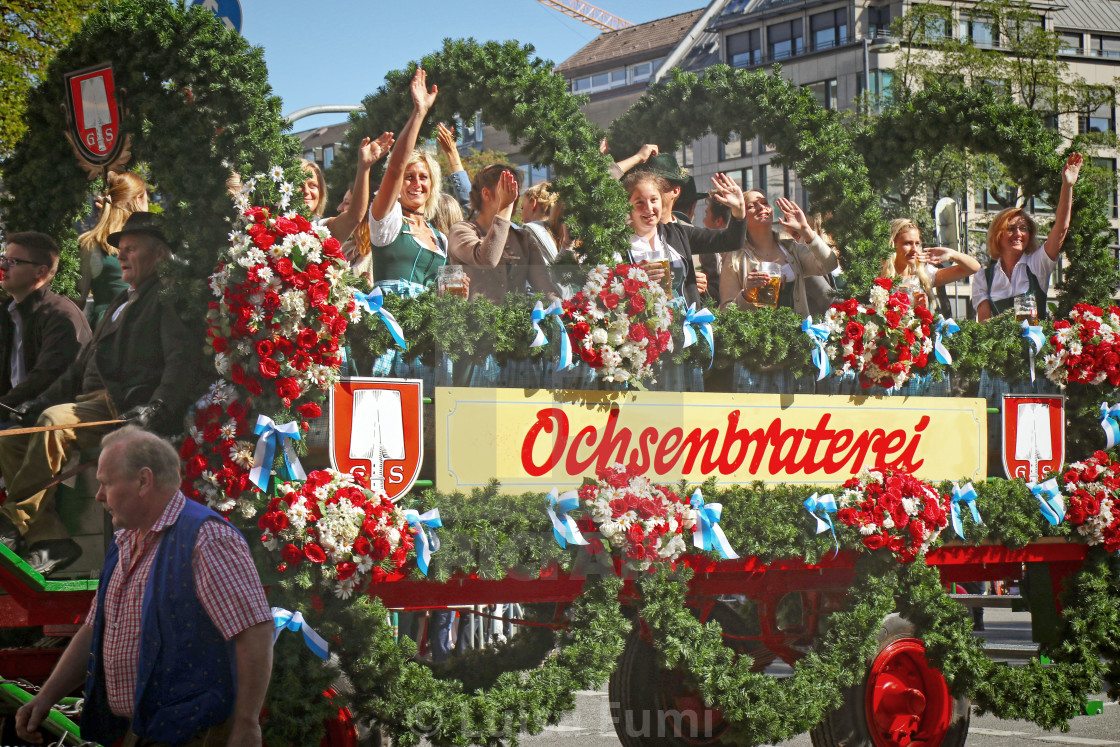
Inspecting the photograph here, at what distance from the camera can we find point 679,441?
17.9 ft

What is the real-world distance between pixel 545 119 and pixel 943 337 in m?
2.48

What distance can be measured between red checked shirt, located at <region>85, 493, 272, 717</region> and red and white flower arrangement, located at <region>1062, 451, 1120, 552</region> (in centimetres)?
469

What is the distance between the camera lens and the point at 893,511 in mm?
5801

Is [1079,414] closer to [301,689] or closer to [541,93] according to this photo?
[541,93]

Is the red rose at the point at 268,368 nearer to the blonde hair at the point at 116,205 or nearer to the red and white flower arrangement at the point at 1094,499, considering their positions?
the blonde hair at the point at 116,205

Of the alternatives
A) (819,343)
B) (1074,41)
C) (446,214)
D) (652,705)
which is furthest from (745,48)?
(652,705)

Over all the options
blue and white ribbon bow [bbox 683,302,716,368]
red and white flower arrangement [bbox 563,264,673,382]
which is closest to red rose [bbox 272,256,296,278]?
red and white flower arrangement [bbox 563,264,673,382]

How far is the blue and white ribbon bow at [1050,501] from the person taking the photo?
6.37m

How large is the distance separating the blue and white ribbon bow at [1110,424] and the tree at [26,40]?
10.6 m

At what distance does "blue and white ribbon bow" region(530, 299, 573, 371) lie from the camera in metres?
5.04

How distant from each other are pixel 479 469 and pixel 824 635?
2.05 meters

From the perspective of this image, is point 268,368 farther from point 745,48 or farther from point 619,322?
point 745,48

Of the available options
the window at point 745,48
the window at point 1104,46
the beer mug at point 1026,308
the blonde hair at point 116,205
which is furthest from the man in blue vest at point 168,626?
the window at point 1104,46

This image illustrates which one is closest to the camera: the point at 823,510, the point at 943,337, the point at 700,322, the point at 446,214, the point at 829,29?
the point at 700,322
